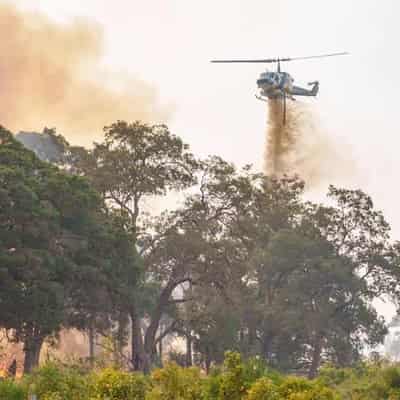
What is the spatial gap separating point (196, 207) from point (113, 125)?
27.8ft

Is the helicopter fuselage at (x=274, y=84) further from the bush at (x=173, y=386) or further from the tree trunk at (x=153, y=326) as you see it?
the bush at (x=173, y=386)

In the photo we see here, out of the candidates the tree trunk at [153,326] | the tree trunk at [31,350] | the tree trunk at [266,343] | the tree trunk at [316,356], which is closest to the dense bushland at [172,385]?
the tree trunk at [31,350]

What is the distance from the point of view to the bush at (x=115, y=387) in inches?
826

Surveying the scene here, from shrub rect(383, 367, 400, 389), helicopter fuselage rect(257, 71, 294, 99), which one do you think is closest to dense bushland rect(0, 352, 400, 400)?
shrub rect(383, 367, 400, 389)

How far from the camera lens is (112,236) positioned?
51031mm

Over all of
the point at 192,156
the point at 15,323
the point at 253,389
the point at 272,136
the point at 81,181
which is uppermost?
the point at 272,136

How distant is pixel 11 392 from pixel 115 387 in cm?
316

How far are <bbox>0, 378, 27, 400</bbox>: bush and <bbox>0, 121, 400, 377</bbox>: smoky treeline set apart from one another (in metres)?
21.8

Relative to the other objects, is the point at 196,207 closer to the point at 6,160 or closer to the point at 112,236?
the point at 112,236

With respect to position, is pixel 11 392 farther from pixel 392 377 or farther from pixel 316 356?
pixel 316 356

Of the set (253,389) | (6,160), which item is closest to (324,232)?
(6,160)

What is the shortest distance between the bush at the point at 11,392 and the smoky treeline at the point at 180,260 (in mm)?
21811

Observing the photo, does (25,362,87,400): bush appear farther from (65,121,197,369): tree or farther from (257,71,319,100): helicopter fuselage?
(257,71,319,100): helicopter fuselage

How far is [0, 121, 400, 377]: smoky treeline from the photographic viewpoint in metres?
46.2
